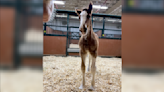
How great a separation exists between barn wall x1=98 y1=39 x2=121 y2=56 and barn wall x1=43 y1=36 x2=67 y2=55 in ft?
5.16

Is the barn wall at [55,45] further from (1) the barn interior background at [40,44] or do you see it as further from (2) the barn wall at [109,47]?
(1) the barn interior background at [40,44]

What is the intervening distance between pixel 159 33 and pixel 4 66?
1.69 ft

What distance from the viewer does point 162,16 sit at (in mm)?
331

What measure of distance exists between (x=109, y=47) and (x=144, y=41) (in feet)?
12.5

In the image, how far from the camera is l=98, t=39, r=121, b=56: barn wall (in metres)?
3.99

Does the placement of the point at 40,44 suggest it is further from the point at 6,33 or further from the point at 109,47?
the point at 109,47

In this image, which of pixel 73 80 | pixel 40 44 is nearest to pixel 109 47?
pixel 73 80

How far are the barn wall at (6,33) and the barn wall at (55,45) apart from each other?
3487mm

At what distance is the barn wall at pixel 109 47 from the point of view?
3990 millimetres

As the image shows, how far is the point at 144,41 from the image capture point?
13.7 inches


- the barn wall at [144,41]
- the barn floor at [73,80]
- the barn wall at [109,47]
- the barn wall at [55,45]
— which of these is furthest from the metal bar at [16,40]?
the barn wall at [109,47]

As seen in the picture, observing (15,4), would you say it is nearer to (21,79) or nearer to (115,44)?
(21,79)

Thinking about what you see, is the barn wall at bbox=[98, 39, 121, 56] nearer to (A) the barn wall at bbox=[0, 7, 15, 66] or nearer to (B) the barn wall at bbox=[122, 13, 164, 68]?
(B) the barn wall at bbox=[122, 13, 164, 68]

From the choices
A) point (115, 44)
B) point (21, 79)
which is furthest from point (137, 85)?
point (115, 44)
